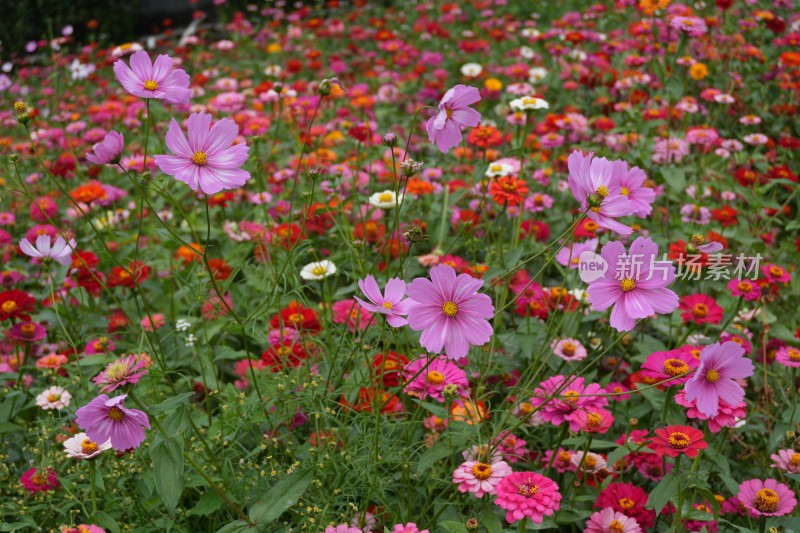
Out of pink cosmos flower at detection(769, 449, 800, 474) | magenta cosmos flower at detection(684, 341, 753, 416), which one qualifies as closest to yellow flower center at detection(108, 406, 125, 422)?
magenta cosmos flower at detection(684, 341, 753, 416)

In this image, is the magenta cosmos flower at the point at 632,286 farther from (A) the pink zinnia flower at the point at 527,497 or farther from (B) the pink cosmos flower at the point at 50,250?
(B) the pink cosmos flower at the point at 50,250

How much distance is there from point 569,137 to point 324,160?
91 centimetres

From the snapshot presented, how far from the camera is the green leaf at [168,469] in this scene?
0.90 metres

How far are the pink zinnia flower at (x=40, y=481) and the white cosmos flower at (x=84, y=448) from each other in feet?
0.45

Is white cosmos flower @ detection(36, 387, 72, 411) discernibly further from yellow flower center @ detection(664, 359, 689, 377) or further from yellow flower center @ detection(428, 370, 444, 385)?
yellow flower center @ detection(664, 359, 689, 377)

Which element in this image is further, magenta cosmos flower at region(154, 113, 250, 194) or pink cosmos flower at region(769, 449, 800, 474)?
pink cosmos flower at region(769, 449, 800, 474)

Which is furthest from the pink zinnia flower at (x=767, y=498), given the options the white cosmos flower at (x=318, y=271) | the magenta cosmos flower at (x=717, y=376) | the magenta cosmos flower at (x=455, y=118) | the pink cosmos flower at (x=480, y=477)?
the white cosmos flower at (x=318, y=271)

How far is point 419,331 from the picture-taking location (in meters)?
1.35

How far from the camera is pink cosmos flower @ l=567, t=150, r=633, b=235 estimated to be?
2.89 feet

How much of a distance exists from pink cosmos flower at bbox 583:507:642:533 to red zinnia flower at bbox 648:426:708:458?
0.44 feet

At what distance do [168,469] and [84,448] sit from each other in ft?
0.81

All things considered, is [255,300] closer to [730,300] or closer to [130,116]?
[730,300]

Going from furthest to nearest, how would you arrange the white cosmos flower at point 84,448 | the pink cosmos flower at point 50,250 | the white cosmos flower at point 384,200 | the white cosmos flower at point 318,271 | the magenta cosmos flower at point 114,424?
the white cosmos flower at point 384,200, the white cosmos flower at point 318,271, the pink cosmos flower at point 50,250, the white cosmos flower at point 84,448, the magenta cosmos flower at point 114,424

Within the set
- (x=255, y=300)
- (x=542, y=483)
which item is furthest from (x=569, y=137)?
(x=542, y=483)
